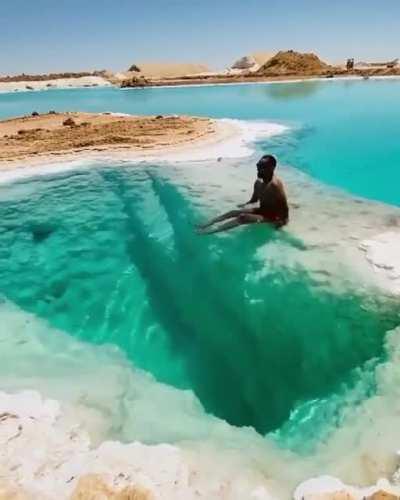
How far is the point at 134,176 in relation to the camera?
16781 mm

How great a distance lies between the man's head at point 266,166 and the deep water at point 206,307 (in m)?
1.08

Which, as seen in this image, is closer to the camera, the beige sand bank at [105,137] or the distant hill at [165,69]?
the beige sand bank at [105,137]

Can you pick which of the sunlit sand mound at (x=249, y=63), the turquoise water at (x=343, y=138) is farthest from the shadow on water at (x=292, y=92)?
the sunlit sand mound at (x=249, y=63)

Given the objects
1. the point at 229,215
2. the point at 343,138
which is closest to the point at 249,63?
the point at 343,138

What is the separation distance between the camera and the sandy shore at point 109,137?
20594 millimetres

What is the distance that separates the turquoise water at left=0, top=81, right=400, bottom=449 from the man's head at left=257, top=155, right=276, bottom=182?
1083 mm

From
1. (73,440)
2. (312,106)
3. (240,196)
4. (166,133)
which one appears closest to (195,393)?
(73,440)

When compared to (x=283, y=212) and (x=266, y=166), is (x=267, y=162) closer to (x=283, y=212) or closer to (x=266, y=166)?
(x=266, y=166)

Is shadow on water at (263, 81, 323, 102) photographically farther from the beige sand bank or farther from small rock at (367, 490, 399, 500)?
small rock at (367, 490, 399, 500)

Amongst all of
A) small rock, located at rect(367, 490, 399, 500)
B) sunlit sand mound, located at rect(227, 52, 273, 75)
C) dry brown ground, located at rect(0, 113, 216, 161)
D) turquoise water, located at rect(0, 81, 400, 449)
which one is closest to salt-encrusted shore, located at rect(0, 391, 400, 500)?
small rock, located at rect(367, 490, 399, 500)

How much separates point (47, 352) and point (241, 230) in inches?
183

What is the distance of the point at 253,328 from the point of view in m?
7.39

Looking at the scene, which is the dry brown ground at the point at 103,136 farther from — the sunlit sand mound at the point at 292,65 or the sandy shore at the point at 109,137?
the sunlit sand mound at the point at 292,65

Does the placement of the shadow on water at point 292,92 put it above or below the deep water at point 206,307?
below
